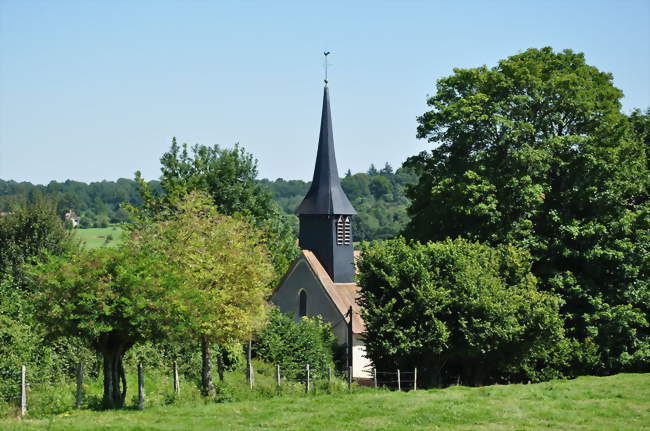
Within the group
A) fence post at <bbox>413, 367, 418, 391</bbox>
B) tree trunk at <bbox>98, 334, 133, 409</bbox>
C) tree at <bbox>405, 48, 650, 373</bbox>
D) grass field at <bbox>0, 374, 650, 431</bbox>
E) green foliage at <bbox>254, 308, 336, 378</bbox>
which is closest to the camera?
grass field at <bbox>0, 374, 650, 431</bbox>

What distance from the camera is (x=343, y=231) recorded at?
58.5 m

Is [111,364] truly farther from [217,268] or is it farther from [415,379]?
[415,379]

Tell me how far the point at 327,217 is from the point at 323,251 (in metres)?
2.28

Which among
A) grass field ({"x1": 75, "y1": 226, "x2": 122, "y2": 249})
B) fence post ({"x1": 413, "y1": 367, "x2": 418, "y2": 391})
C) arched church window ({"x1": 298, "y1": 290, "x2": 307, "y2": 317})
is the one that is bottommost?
fence post ({"x1": 413, "y1": 367, "x2": 418, "y2": 391})

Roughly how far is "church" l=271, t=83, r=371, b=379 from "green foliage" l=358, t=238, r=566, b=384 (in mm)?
17219

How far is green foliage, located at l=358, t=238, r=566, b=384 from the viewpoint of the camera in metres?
36.3

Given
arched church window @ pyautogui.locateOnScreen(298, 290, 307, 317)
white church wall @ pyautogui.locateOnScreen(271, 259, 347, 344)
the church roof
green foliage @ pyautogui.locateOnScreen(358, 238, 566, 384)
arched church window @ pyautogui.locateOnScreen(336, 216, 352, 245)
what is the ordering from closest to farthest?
green foliage @ pyautogui.locateOnScreen(358, 238, 566, 384) → white church wall @ pyautogui.locateOnScreen(271, 259, 347, 344) → the church roof → arched church window @ pyautogui.locateOnScreen(298, 290, 307, 317) → arched church window @ pyautogui.locateOnScreen(336, 216, 352, 245)

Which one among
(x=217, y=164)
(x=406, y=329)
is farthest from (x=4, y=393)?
(x=217, y=164)

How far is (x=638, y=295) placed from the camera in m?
39.4

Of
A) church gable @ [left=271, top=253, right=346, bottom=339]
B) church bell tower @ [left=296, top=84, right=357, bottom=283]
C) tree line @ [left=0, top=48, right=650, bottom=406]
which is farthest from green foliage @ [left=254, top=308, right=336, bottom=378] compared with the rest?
church bell tower @ [left=296, top=84, right=357, bottom=283]

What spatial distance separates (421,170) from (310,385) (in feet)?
53.3

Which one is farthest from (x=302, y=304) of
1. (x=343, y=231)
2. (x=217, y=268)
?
(x=217, y=268)

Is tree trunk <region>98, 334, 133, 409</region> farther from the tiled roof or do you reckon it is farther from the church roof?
the tiled roof

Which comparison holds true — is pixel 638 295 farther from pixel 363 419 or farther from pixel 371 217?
pixel 371 217
